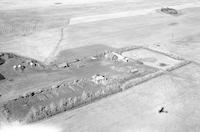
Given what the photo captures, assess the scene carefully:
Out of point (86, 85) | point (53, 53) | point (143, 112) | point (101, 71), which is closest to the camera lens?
point (143, 112)

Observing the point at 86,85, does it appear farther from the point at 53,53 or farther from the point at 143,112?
the point at 53,53

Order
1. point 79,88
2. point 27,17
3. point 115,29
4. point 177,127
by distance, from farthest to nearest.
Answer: point 27,17 < point 115,29 < point 79,88 < point 177,127

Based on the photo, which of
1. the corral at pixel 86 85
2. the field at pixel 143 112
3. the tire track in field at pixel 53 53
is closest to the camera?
the field at pixel 143 112

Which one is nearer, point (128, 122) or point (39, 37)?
point (128, 122)

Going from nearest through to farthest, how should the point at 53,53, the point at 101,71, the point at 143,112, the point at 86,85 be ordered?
the point at 143,112
the point at 86,85
the point at 101,71
the point at 53,53

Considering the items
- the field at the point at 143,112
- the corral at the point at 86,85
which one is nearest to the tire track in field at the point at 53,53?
the corral at the point at 86,85

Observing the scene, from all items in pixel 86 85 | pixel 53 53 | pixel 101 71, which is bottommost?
pixel 86 85

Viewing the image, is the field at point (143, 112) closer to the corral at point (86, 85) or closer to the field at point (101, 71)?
the field at point (101, 71)

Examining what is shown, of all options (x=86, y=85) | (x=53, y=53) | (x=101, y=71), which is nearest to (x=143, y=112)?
(x=86, y=85)

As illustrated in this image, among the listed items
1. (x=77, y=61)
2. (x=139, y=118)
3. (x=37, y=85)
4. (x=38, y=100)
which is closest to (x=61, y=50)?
(x=77, y=61)

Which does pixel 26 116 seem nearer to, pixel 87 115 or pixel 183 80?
pixel 87 115

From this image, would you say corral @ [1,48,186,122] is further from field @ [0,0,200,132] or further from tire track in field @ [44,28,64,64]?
tire track in field @ [44,28,64,64]
